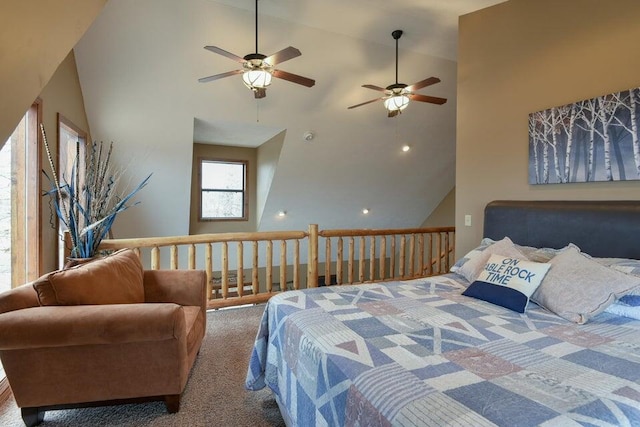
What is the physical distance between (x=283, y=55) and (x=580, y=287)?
8.48 ft

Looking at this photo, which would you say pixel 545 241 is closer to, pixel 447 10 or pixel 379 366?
pixel 379 366

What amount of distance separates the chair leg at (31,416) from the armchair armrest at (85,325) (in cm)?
43

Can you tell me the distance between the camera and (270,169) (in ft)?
18.6

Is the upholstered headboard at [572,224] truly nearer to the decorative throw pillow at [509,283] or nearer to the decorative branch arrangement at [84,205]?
the decorative throw pillow at [509,283]

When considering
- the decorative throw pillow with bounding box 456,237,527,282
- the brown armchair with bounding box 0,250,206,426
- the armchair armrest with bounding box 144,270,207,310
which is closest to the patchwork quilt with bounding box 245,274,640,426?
the decorative throw pillow with bounding box 456,237,527,282

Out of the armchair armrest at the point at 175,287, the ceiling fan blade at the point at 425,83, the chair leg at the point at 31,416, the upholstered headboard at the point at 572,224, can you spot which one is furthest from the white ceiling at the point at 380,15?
the chair leg at the point at 31,416

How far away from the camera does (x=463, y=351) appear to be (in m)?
1.32

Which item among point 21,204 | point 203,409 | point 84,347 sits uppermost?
point 21,204

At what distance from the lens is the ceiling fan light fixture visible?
114 inches

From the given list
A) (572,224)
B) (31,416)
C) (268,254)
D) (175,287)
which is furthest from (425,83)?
(31,416)

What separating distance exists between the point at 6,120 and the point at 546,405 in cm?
247

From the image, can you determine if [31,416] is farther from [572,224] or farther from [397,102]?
[397,102]

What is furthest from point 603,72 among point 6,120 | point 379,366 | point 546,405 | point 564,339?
point 6,120

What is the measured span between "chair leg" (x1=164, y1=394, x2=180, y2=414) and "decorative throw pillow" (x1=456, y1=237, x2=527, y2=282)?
212cm
